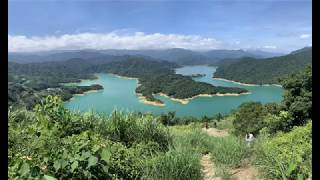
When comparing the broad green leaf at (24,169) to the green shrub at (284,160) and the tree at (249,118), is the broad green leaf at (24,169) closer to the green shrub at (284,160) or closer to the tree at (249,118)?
the green shrub at (284,160)

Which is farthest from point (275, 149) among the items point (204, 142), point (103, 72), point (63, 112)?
point (103, 72)

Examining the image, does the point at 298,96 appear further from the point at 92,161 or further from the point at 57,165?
the point at 57,165

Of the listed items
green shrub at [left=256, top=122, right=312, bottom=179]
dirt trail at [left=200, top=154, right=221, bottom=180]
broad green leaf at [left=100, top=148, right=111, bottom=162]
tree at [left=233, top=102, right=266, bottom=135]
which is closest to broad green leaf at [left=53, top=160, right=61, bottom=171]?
broad green leaf at [left=100, top=148, right=111, bottom=162]

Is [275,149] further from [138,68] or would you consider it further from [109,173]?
[138,68]

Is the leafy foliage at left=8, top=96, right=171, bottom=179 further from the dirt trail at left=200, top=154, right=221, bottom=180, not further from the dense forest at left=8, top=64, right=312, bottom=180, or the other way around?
the dirt trail at left=200, top=154, right=221, bottom=180

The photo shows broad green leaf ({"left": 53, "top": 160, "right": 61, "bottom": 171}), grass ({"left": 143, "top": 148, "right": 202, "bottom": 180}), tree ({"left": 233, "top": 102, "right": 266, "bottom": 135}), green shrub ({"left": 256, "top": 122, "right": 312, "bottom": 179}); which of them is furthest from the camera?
tree ({"left": 233, "top": 102, "right": 266, "bottom": 135})

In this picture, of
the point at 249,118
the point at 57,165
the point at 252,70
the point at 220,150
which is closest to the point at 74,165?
the point at 57,165

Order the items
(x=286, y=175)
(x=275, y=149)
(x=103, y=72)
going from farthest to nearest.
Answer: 1. (x=103, y=72)
2. (x=275, y=149)
3. (x=286, y=175)
